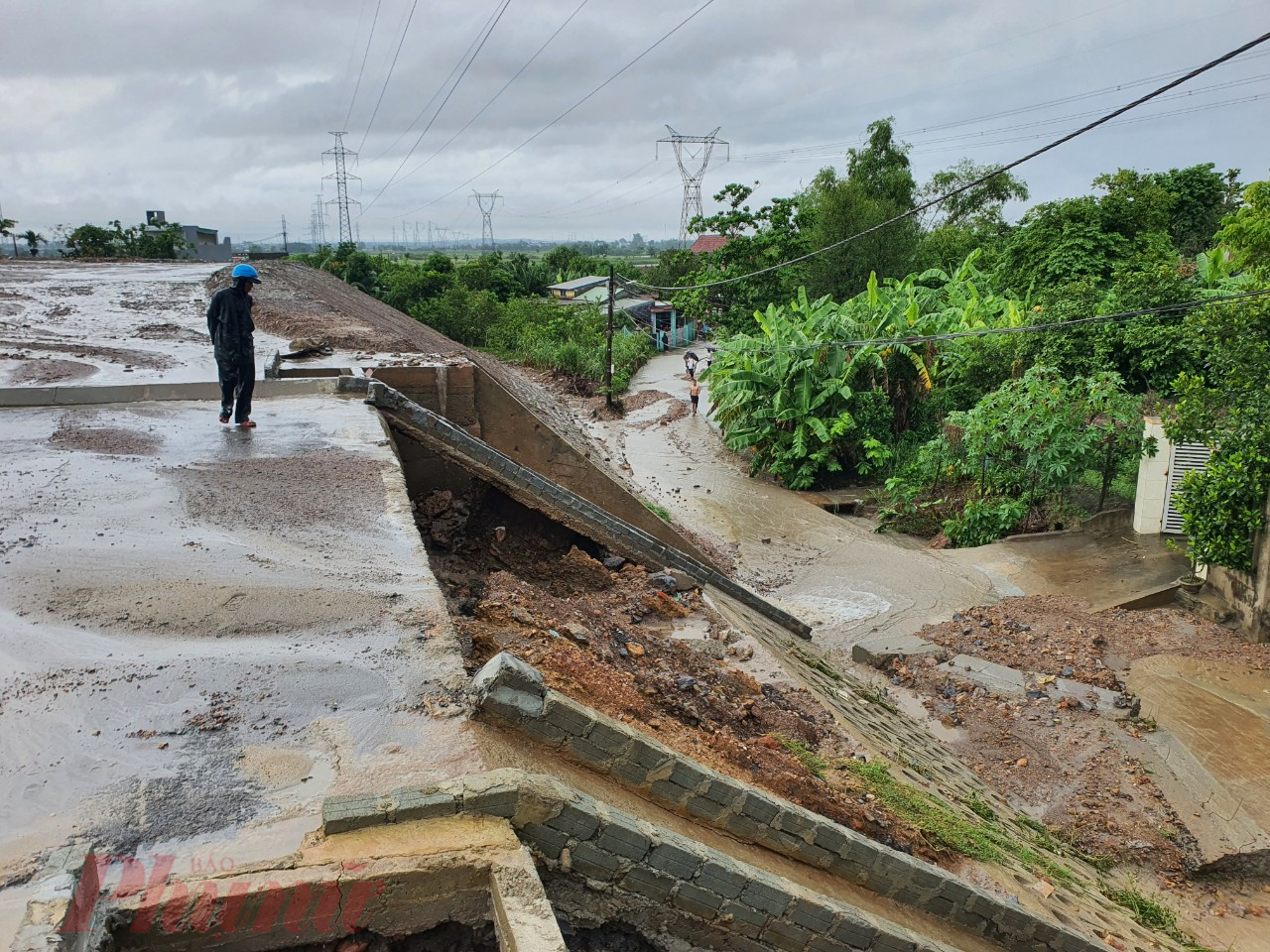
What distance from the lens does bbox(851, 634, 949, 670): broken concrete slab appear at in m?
9.80

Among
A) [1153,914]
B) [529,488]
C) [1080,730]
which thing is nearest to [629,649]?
[529,488]

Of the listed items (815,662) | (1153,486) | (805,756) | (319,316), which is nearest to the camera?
(805,756)

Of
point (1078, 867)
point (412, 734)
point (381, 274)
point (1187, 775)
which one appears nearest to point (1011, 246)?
point (1187, 775)

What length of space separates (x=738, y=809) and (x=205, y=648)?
258 cm

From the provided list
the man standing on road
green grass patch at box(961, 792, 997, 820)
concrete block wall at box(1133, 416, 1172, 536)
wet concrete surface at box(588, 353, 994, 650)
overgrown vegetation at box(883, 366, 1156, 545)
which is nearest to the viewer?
green grass patch at box(961, 792, 997, 820)

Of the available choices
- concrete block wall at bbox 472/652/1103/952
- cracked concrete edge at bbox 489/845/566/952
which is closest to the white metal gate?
concrete block wall at bbox 472/652/1103/952

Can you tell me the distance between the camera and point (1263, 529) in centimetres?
935

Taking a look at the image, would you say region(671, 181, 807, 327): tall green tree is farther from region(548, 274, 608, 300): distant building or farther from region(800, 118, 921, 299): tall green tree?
region(548, 274, 608, 300): distant building

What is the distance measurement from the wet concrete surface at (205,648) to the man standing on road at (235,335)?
852mm

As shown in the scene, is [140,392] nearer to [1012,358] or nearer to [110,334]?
[110,334]

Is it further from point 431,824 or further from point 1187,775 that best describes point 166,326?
point 1187,775

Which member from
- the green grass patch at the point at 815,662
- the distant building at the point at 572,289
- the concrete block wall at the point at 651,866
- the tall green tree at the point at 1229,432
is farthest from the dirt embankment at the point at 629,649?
the distant building at the point at 572,289

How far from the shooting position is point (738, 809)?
3947 mm

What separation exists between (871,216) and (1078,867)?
2666 centimetres
